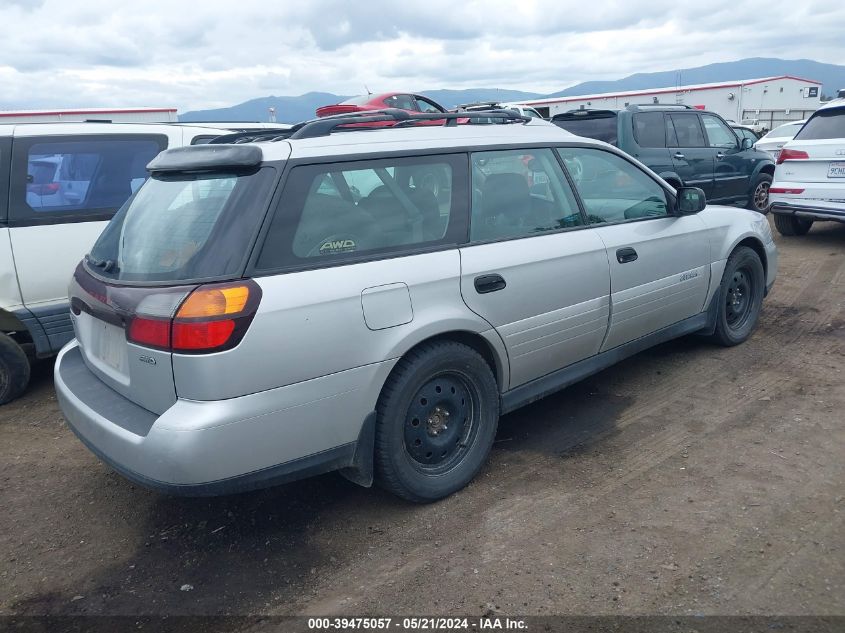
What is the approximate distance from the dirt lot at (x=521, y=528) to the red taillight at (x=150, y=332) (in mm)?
1039

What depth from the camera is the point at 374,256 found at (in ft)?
9.99

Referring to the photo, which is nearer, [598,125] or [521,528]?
[521,528]

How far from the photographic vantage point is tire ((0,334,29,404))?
473 cm

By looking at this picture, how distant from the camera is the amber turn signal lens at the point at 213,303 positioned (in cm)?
258

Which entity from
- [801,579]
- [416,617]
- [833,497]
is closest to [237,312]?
[416,617]

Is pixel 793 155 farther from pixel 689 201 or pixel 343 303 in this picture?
pixel 343 303

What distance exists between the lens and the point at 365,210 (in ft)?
10.3

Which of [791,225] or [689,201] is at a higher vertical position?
[689,201]

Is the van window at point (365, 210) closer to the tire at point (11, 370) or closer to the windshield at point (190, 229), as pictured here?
the windshield at point (190, 229)

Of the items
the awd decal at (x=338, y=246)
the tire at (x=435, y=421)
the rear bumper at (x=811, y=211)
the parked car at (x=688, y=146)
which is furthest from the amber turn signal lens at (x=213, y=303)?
the rear bumper at (x=811, y=211)

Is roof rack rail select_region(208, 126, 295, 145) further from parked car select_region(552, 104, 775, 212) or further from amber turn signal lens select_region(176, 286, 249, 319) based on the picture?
parked car select_region(552, 104, 775, 212)

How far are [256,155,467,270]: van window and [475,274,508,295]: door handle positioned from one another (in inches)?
9.4

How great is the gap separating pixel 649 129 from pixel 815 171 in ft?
7.14

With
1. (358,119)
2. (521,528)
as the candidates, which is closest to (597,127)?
(358,119)
